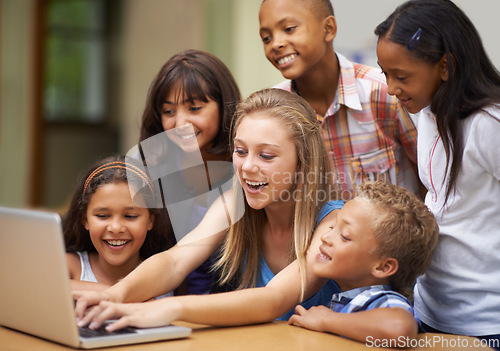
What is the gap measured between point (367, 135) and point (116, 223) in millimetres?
813

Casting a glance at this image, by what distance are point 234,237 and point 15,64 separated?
474 centimetres

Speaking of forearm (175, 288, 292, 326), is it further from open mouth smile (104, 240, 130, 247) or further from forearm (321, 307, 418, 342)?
open mouth smile (104, 240, 130, 247)

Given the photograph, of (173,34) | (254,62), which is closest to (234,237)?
(254,62)

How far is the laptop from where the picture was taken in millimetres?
1048

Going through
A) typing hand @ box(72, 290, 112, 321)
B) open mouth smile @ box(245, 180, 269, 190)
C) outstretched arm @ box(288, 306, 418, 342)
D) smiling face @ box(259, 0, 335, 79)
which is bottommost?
outstretched arm @ box(288, 306, 418, 342)

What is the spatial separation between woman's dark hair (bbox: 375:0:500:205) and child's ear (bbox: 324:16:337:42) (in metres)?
0.57

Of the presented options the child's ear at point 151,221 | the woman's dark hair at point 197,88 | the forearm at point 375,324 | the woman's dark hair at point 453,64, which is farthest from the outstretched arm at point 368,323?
the woman's dark hair at point 197,88

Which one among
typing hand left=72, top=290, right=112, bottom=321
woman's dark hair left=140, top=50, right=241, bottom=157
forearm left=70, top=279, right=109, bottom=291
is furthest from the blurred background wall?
typing hand left=72, top=290, right=112, bottom=321

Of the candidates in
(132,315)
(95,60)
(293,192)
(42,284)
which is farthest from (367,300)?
(95,60)

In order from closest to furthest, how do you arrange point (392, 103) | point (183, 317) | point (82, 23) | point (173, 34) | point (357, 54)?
point (183, 317) → point (392, 103) → point (357, 54) → point (173, 34) → point (82, 23)

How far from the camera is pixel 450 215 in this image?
1.35 m

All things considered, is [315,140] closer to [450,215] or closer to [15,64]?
[450,215]

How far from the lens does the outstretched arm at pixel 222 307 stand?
116 cm

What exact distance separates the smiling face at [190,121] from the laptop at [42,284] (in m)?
0.73
